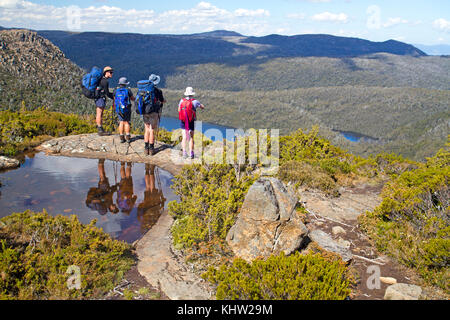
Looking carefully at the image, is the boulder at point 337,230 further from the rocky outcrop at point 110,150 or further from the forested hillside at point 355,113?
the forested hillside at point 355,113

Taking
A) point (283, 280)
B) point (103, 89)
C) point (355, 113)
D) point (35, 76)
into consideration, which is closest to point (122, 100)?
point (103, 89)

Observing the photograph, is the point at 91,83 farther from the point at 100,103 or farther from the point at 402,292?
the point at 402,292

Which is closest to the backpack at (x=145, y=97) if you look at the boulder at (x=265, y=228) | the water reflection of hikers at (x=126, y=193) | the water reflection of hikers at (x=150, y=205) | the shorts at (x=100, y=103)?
the shorts at (x=100, y=103)

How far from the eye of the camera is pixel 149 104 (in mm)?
9633

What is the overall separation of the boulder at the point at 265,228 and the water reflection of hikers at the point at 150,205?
1.87 meters

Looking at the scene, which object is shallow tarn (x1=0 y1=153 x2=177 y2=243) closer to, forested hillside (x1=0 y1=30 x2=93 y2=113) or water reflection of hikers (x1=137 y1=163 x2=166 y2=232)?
water reflection of hikers (x1=137 y1=163 x2=166 y2=232)

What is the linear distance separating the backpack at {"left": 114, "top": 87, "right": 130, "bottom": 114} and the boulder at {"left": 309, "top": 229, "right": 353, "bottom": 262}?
6.87 meters

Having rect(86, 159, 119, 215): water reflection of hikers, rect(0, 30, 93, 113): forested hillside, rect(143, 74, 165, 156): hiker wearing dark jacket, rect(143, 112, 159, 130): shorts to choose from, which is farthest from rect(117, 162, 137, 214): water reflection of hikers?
rect(0, 30, 93, 113): forested hillside

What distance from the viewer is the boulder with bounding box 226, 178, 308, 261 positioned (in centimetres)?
530

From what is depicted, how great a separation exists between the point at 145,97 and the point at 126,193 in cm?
340

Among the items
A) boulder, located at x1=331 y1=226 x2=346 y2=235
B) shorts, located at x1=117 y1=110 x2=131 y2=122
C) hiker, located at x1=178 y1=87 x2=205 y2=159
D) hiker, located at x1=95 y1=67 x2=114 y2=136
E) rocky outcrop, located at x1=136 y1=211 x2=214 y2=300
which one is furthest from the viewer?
hiker, located at x1=95 y1=67 x2=114 y2=136

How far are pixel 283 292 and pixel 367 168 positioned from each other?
29.1 ft

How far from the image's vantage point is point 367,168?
457 inches

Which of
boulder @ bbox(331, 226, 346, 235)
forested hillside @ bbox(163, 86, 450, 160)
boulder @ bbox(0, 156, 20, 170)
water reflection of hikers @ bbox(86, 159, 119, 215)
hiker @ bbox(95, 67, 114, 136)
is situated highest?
hiker @ bbox(95, 67, 114, 136)
